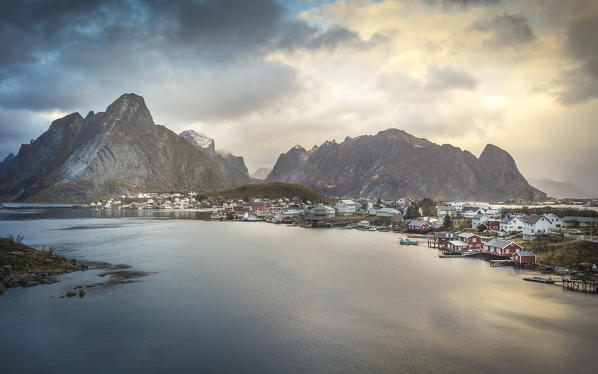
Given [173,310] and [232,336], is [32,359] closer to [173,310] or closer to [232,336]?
[173,310]

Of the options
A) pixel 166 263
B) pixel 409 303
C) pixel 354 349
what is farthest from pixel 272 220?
pixel 354 349

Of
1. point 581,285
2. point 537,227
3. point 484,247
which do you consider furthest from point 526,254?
point 537,227

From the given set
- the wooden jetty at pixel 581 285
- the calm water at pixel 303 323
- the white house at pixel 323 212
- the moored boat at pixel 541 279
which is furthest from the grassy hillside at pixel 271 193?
the wooden jetty at pixel 581 285

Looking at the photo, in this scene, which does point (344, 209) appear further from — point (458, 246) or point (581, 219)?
point (458, 246)

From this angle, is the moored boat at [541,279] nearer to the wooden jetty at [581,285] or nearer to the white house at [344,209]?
the wooden jetty at [581,285]

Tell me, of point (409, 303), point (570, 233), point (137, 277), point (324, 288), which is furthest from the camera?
point (570, 233)

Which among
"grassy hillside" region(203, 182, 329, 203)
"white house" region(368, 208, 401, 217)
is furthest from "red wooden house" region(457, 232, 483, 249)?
"grassy hillside" region(203, 182, 329, 203)

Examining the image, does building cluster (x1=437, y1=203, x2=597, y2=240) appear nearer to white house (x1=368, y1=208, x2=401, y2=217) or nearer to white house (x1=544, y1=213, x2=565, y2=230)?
white house (x1=544, y1=213, x2=565, y2=230)
